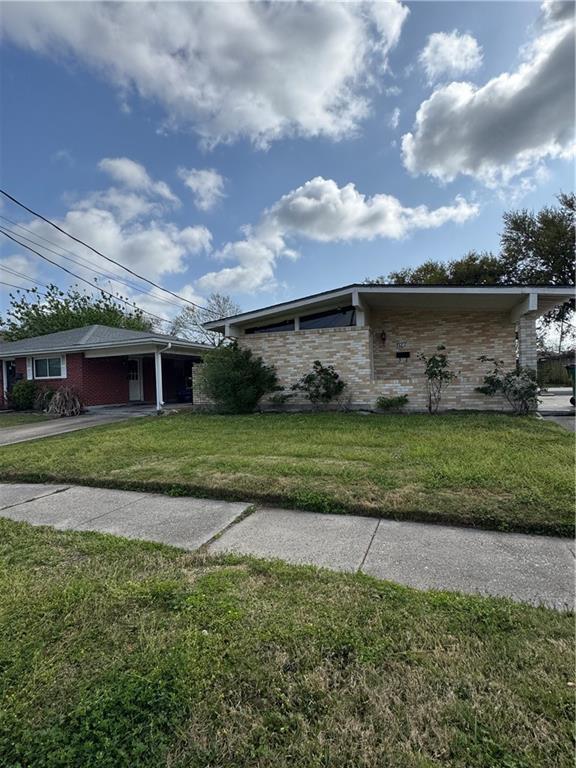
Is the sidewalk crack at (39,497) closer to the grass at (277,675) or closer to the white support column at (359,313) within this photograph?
the grass at (277,675)

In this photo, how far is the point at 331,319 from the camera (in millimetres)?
11320

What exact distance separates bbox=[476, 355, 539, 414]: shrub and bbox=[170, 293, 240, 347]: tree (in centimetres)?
2572

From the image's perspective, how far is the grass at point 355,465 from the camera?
143 inches

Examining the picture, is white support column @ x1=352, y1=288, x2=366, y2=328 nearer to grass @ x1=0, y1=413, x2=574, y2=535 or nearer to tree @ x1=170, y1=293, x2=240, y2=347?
grass @ x1=0, y1=413, x2=574, y2=535

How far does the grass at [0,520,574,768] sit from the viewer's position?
1340 mm

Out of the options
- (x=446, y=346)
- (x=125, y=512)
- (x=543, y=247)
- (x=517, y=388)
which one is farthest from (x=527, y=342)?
(x=543, y=247)

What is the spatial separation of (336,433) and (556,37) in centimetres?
696

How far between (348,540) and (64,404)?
45.7 ft

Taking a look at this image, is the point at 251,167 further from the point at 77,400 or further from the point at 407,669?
the point at 407,669

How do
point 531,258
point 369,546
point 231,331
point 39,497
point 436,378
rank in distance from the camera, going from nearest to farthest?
point 369,546
point 39,497
point 436,378
point 231,331
point 531,258

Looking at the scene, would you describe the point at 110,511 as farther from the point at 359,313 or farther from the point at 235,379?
the point at 359,313

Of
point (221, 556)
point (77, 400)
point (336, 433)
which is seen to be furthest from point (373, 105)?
point (77, 400)

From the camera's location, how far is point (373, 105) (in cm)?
1034

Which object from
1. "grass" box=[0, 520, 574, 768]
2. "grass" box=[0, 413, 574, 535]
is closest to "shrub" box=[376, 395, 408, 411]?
"grass" box=[0, 413, 574, 535]
